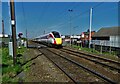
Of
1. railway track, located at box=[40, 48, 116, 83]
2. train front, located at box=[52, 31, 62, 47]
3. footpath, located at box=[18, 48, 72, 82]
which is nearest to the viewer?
railway track, located at box=[40, 48, 116, 83]

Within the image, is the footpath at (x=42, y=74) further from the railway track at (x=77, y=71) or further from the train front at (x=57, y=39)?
the train front at (x=57, y=39)

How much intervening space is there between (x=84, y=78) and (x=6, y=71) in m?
4.24

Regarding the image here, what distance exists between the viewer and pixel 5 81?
8.47m

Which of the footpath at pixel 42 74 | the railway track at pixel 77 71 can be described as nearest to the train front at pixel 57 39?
the railway track at pixel 77 71

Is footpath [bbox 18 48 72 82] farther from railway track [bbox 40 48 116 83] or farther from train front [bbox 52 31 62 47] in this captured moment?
train front [bbox 52 31 62 47]

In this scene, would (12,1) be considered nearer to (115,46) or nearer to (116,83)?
(116,83)

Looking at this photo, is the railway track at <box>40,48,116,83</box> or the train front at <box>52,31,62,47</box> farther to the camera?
the train front at <box>52,31,62,47</box>

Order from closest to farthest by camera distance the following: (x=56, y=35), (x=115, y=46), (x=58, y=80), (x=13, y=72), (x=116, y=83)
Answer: (x=116, y=83) < (x=58, y=80) < (x=13, y=72) < (x=115, y=46) < (x=56, y=35)

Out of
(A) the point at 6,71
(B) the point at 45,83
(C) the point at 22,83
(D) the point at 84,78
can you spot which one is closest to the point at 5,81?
(C) the point at 22,83

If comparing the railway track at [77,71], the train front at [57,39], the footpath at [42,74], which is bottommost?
the footpath at [42,74]

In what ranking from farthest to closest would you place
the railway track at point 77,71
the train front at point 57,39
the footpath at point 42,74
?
the train front at point 57,39, the footpath at point 42,74, the railway track at point 77,71

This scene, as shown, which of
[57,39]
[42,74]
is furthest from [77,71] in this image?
[57,39]

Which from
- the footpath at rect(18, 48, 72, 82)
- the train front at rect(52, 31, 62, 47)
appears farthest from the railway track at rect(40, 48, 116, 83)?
the train front at rect(52, 31, 62, 47)

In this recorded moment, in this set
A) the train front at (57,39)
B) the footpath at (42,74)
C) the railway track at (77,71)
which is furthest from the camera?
the train front at (57,39)
